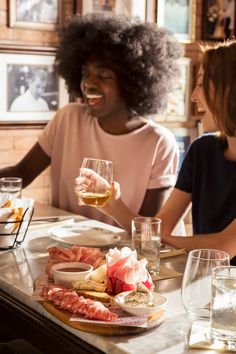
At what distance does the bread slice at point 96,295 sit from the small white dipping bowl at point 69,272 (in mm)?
78

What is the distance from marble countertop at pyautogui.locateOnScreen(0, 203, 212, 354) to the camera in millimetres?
1202

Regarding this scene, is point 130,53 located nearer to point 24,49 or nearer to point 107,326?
point 24,49

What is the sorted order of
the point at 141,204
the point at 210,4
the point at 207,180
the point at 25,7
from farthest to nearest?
the point at 210,4 < the point at 25,7 < the point at 141,204 < the point at 207,180

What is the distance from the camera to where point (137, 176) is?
2727mm

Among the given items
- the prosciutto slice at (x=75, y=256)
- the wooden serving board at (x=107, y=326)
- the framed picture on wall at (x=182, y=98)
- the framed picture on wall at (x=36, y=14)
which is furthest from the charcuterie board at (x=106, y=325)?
the framed picture on wall at (x=182, y=98)

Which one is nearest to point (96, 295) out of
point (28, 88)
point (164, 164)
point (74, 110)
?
point (164, 164)

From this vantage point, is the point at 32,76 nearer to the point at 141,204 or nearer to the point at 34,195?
the point at 34,195

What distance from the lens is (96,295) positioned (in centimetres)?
139

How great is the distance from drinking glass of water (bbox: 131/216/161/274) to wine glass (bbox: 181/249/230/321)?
38cm

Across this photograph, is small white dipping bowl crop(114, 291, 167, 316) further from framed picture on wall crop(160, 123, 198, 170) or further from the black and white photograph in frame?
framed picture on wall crop(160, 123, 198, 170)

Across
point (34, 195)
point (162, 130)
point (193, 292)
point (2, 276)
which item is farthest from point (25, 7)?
point (193, 292)

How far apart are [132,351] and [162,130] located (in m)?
1.68

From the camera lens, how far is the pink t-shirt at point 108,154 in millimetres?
2715

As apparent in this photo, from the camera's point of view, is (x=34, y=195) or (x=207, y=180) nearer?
(x=207, y=180)
